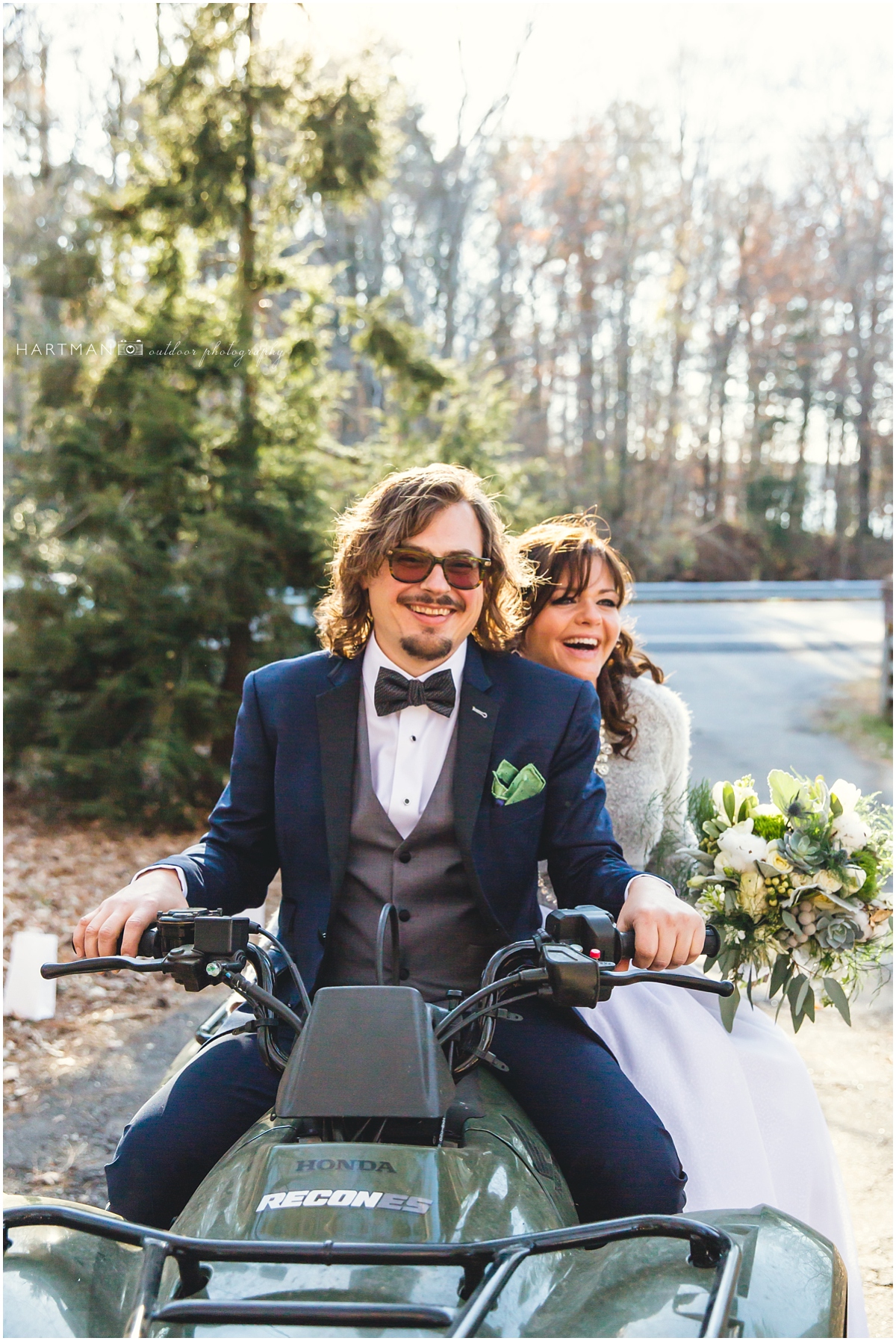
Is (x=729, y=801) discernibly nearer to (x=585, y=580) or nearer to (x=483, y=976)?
(x=585, y=580)

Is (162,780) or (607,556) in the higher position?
(607,556)

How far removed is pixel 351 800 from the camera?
224cm

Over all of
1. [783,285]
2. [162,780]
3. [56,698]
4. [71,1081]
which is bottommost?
[71,1081]

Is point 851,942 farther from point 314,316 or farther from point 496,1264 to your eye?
point 314,316

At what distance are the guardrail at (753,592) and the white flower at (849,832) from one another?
1794cm

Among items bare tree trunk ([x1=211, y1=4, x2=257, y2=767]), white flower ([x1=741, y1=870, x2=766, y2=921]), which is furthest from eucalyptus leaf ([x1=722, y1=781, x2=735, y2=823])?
bare tree trunk ([x1=211, y1=4, x2=257, y2=767])

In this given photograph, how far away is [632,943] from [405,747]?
2.36 ft

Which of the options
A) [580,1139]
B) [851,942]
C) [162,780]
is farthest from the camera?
[162,780]

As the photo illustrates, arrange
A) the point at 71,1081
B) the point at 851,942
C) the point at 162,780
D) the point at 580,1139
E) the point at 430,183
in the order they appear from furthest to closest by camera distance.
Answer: the point at 430,183, the point at 162,780, the point at 71,1081, the point at 851,942, the point at 580,1139

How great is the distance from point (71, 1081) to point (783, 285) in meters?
30.2

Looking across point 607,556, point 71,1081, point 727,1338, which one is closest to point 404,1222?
point 727,1338

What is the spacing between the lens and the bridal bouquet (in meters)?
2.43

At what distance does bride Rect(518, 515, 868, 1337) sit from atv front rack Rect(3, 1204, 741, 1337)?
1.07 meters

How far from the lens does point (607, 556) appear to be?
3203mm
